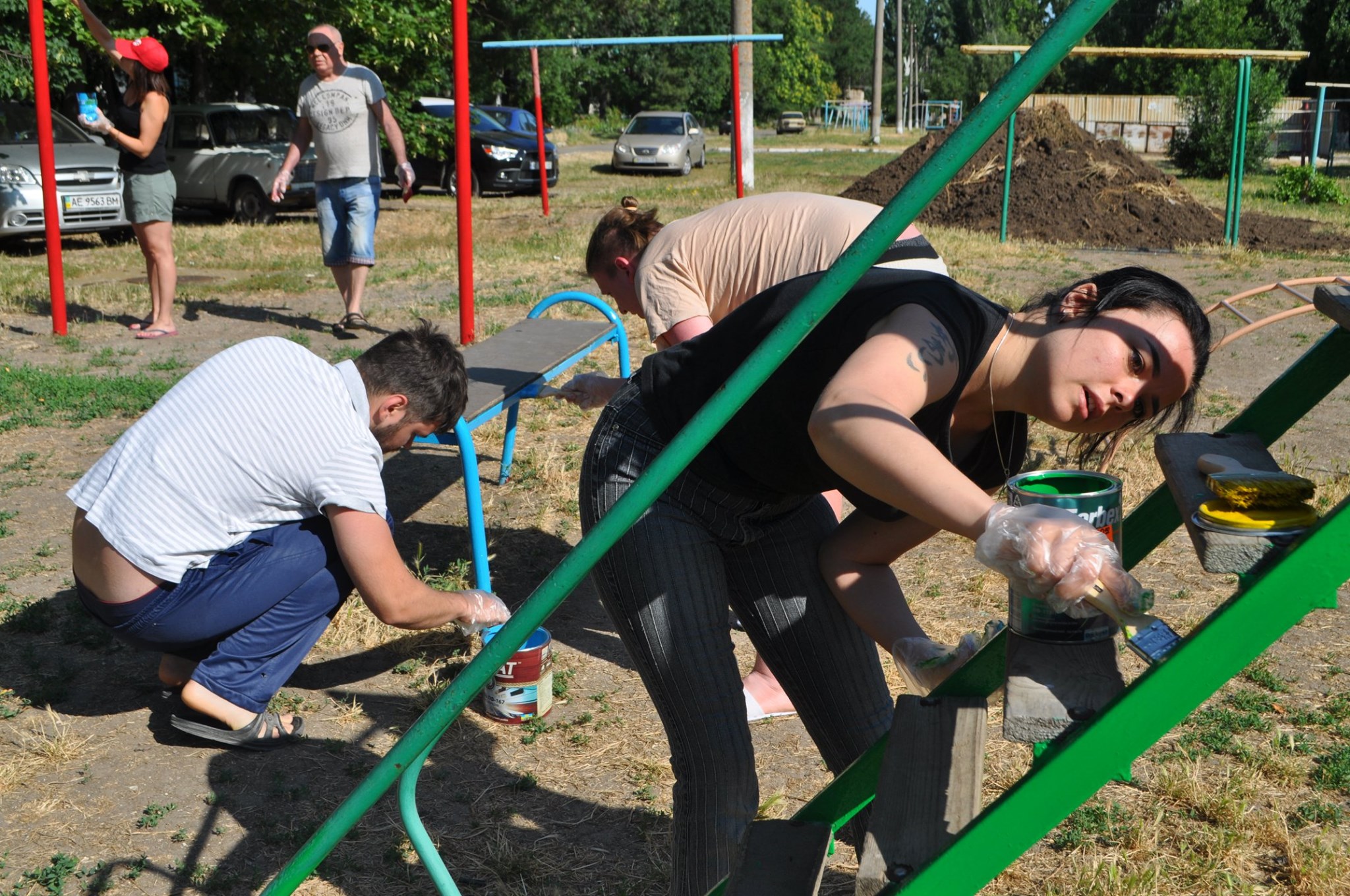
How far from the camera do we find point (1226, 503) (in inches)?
51.8

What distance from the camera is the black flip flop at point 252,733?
10.1ft

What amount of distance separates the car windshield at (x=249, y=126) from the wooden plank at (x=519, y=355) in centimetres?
1069

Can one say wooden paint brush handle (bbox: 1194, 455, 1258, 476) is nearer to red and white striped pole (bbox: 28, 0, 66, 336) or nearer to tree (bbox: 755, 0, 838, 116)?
red and white striped pole (bbox: 28, 0, 66, 336)

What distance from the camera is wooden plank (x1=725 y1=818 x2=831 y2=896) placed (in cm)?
167

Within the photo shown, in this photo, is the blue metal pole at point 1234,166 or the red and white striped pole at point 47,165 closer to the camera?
the red and white striped pole at point 47,165

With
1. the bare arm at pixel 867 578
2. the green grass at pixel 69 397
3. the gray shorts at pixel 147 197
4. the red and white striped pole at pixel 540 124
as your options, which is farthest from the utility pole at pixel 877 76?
the bare arm at pixel 867 578

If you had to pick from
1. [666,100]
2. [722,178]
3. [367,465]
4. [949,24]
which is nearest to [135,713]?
[367,465]

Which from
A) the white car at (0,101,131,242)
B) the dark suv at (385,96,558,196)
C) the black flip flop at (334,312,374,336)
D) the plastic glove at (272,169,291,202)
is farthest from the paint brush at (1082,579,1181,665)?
the dark suv at (385,96,558,196)

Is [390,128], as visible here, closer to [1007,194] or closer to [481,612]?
[481,612]

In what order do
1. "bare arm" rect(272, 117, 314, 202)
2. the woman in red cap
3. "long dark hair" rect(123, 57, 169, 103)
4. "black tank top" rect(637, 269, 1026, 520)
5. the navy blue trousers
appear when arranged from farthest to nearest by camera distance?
"bare arm" rect(272, 117, 314, 202) < "long dark hair" rect(123, 57, 169, 103) < the woman in red cap < the navy blue trousers < "black tank top" rect(637, 269, 1026, 520)

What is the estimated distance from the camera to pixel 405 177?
294 inches

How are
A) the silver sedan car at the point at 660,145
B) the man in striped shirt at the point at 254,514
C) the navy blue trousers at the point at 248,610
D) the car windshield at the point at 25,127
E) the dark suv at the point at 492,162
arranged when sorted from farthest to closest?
the silver sedan car at the point at 660,145, the dark suv at the point at 492,162, the car windshield at the point at 25,127, the navy blue trousers at the point at 248,610, the man in striped shirt at the point at 254,514

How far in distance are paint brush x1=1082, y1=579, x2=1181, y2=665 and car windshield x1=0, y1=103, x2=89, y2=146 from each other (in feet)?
43.4

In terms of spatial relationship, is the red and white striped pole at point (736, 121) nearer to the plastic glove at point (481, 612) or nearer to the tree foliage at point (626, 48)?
the tree foliage at point (626, 48)
